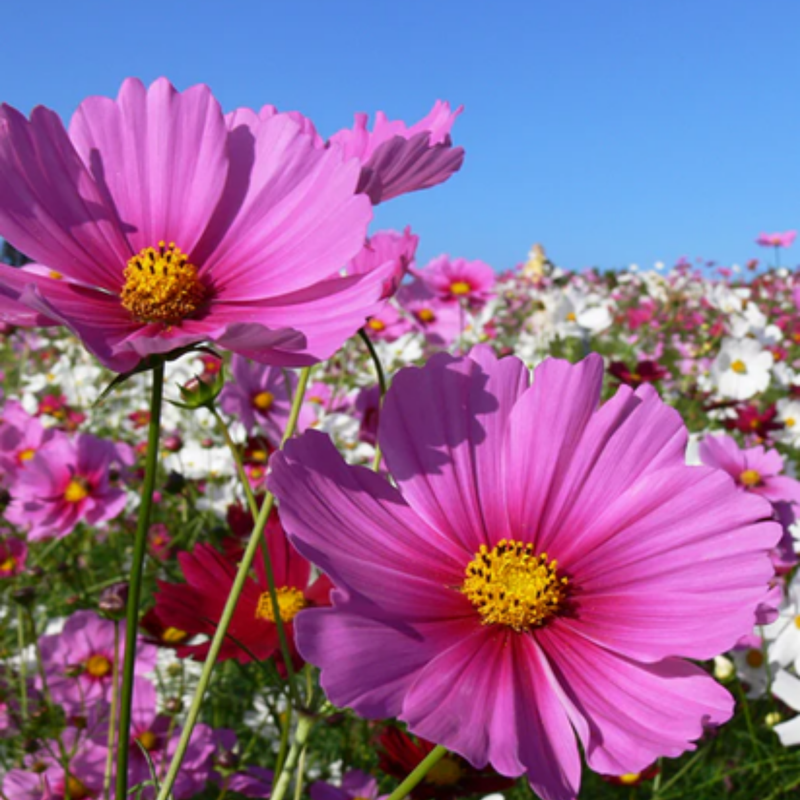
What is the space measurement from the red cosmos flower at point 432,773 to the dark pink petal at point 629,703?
356 millimetres

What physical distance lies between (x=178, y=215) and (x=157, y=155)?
38 millimetres

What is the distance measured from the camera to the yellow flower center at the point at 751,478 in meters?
1.25

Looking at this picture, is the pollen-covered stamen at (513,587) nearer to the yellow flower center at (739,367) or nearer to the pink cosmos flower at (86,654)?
the pink cosmos flower at (86,654)

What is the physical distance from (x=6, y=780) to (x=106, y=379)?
230cm

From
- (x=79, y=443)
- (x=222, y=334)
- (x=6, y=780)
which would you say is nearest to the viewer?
(x=222, y=334)

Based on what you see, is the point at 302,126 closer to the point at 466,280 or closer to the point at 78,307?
the point at 78,307

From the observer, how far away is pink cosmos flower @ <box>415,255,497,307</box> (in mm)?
1958

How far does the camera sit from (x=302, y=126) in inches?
20.7

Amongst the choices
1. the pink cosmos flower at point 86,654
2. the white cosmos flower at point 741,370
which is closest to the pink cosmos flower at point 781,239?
the white cosmos flower at point 741,370

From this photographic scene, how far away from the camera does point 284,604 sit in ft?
2.81

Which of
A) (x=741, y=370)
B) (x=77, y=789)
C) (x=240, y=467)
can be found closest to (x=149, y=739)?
(x=77, y=789)

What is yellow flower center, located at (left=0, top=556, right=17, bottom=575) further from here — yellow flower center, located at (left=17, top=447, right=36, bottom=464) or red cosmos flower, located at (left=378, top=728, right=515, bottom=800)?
red cosmos flower, located at (left=378, top=728, right=515, bottom=800)

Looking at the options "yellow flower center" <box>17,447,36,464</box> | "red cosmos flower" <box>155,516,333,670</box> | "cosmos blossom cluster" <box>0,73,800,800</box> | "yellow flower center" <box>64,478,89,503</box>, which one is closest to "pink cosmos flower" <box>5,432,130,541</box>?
"yellow flower center" <box>64,478,89,503</box>

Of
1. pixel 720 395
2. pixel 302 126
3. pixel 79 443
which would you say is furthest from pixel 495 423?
pixel 720 395
